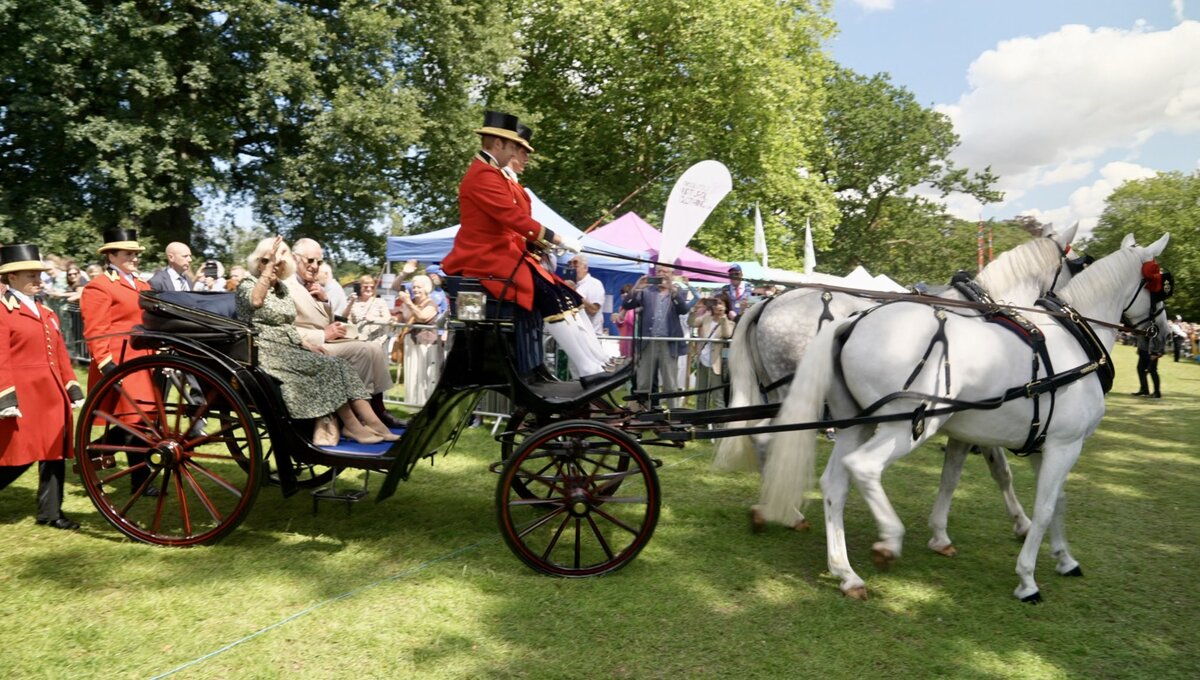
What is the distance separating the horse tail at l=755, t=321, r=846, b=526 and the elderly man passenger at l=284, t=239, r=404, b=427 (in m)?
2.45

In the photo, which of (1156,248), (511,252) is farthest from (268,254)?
(1156,248)

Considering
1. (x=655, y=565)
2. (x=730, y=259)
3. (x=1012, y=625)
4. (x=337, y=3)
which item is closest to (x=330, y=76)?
(x=337, y=3)

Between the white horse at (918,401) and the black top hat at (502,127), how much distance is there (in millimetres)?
2087

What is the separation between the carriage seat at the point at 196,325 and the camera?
15.4 feet

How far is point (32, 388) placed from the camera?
5047 mm

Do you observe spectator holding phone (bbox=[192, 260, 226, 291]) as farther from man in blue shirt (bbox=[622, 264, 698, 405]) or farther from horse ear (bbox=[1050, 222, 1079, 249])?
horse ear (bbox=[1050, 222, 1079, 249])

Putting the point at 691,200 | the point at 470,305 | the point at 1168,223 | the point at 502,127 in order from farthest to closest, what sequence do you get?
the point at 1168,223
the point at 691,200
the point at 502,127
the point at 470,305

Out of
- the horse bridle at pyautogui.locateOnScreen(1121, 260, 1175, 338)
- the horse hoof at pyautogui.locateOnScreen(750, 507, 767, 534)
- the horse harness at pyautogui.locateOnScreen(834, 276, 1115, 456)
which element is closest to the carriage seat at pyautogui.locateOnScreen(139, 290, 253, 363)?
the horse hoof at pyautogui.locateOnScreen(750, 507, 767, 534)

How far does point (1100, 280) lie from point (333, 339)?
483 cm

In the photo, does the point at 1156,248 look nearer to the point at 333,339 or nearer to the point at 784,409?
the point at 784,409

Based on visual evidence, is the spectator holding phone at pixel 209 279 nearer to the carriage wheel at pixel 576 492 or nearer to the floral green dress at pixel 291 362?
the floral green dress at pixel 291 362

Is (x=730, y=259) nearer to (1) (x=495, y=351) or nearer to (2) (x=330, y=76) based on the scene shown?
(2) (x=330, y=76)

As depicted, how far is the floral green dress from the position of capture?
15.5 ft

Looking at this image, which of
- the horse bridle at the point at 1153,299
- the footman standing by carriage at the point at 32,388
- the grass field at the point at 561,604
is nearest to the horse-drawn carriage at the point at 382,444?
the grass field at the point at 561,604
